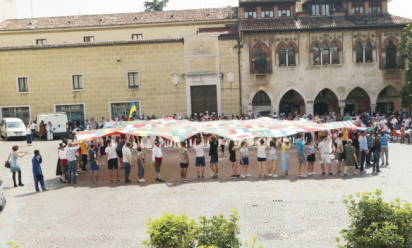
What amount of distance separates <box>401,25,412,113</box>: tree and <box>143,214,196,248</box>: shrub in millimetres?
34746

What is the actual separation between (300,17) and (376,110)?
32.8 ft

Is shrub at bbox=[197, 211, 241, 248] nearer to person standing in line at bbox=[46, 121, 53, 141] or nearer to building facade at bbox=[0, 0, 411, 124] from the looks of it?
person standing in line at bbox=[46, 121, 53, 141]

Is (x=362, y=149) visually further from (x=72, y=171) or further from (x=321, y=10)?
(x=321, y=10)

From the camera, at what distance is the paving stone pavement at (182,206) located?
11.3 m

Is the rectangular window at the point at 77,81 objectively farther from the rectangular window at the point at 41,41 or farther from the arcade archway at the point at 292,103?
the arcade archway at the point at 292,103

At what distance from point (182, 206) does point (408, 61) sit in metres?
29.1

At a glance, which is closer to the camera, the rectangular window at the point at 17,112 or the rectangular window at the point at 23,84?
the rectangular window at the point at 23,84

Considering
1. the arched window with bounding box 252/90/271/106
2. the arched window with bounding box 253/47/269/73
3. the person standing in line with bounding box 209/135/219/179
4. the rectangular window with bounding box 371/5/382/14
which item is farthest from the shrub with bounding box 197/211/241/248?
the rectangular window with bounding box 371/5/382/14

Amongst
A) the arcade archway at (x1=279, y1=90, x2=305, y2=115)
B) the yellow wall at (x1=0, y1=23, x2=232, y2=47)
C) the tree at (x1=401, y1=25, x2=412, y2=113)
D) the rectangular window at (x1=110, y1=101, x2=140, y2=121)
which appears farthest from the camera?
the yellow wall at (x1=0, y1=23, x2=232, y2=47)

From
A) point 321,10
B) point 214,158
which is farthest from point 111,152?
point 321,10

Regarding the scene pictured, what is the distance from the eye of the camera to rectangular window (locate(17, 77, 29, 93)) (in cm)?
3975

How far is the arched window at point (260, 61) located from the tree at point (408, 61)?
10430mm

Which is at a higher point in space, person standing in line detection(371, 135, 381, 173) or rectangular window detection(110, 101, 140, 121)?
rectangular window detection(110, 101, 140, 121)

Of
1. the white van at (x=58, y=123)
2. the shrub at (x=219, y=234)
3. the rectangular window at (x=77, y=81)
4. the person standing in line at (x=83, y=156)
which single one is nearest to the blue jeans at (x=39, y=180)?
the person standing in line at (x=83, y=156)
